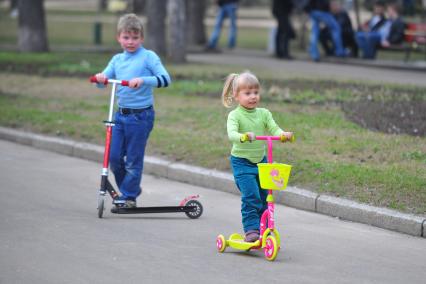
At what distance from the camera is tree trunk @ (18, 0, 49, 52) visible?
2416cm

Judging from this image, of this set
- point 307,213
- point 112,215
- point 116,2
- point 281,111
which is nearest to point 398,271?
point 307,213

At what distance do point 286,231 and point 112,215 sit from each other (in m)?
1.65

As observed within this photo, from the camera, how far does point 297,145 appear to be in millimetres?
11367

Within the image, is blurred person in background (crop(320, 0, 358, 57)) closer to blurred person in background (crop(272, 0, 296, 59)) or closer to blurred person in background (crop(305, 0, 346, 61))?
blurred person in background (crop(305, 0, 346, 61))

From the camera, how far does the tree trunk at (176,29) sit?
21.9 metres

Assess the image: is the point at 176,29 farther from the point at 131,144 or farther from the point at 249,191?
the point at 249,191

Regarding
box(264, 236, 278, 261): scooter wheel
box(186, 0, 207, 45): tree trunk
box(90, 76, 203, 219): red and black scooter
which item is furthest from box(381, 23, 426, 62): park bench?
box(264, 236, 278, 261): scooter wheel

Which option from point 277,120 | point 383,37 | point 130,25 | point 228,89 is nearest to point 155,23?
point 383,37

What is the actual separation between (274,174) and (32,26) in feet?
59.3

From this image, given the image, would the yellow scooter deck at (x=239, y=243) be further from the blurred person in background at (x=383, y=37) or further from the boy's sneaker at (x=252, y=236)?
the blurred person in background at (x=383, y=37)

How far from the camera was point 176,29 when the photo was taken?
22.0 meters

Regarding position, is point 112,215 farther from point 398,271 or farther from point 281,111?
point 281,111

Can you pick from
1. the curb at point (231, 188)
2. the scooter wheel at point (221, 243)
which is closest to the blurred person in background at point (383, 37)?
the curb at point (231, 188)

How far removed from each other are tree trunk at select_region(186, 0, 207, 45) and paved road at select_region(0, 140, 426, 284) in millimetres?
19519
